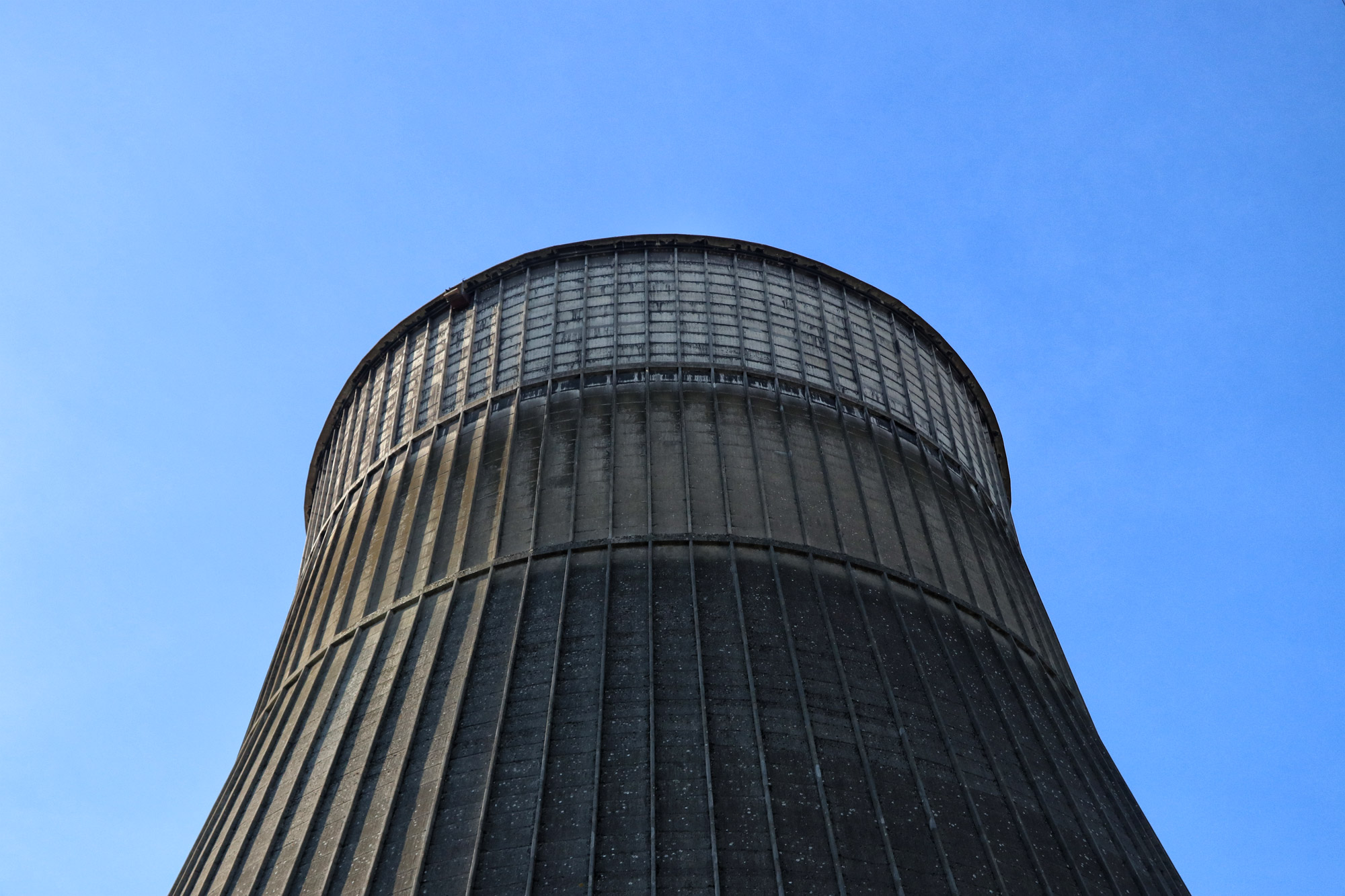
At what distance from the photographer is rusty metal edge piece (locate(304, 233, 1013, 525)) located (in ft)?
97.0

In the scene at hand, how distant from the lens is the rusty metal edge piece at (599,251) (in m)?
29.6

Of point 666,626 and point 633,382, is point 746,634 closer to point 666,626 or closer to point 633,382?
point 666,626

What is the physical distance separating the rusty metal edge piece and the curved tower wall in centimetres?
8

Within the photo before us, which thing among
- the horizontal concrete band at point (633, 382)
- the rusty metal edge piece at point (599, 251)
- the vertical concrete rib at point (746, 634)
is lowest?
the vertical concrete rib at point (746, 634)

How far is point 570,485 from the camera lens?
2319 cm

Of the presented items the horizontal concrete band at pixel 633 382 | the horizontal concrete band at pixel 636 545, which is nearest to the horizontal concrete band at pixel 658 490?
the horizontal concrete band at pixel 633 382

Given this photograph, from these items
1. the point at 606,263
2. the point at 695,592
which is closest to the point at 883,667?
the point at 695,592

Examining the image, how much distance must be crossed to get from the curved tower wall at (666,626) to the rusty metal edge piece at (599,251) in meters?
0.08

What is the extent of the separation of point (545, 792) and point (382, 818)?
2301 mm

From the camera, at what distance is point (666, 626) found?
792 inches

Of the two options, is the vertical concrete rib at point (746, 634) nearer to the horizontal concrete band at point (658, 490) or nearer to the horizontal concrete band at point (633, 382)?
the horizontal concrete band at point (658, 490)

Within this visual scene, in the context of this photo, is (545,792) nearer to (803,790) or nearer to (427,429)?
(803,790)

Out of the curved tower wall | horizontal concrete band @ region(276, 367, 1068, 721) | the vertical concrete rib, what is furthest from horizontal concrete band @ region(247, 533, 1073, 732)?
the vertical concrete rib

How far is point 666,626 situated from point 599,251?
471 inches
